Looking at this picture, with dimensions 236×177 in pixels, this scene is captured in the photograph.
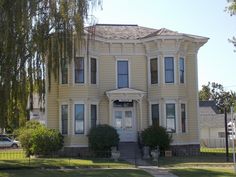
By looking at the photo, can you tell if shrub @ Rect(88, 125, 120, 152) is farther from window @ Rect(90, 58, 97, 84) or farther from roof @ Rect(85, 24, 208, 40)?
roof @ Rect(85, 24, 208, 40)

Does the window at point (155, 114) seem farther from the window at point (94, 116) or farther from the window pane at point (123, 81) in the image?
the window at point (94, 116)

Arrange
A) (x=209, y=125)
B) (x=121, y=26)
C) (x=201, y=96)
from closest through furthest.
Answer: (x=121, y=26) < (x=209, y=125) < (x=201, y=96)

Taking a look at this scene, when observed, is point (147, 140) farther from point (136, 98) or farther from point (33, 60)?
point (33, 60)

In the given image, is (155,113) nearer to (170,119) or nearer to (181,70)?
(170,119)

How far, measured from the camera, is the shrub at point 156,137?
33219 millimetres

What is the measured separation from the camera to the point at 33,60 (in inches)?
989

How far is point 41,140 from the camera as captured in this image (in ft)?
108

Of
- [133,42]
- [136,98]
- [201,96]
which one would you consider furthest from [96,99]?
[201,96]

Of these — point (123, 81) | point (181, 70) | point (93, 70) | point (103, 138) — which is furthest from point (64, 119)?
point (181, 70)

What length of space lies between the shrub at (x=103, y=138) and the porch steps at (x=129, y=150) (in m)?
1.19

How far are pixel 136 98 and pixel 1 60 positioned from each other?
13.9 m

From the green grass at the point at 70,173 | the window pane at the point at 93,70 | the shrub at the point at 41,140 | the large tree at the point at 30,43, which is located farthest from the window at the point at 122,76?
the green grass at the point at 70,173

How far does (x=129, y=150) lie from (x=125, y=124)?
250 centimetres

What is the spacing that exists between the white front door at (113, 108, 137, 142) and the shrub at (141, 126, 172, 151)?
89.4 inches
